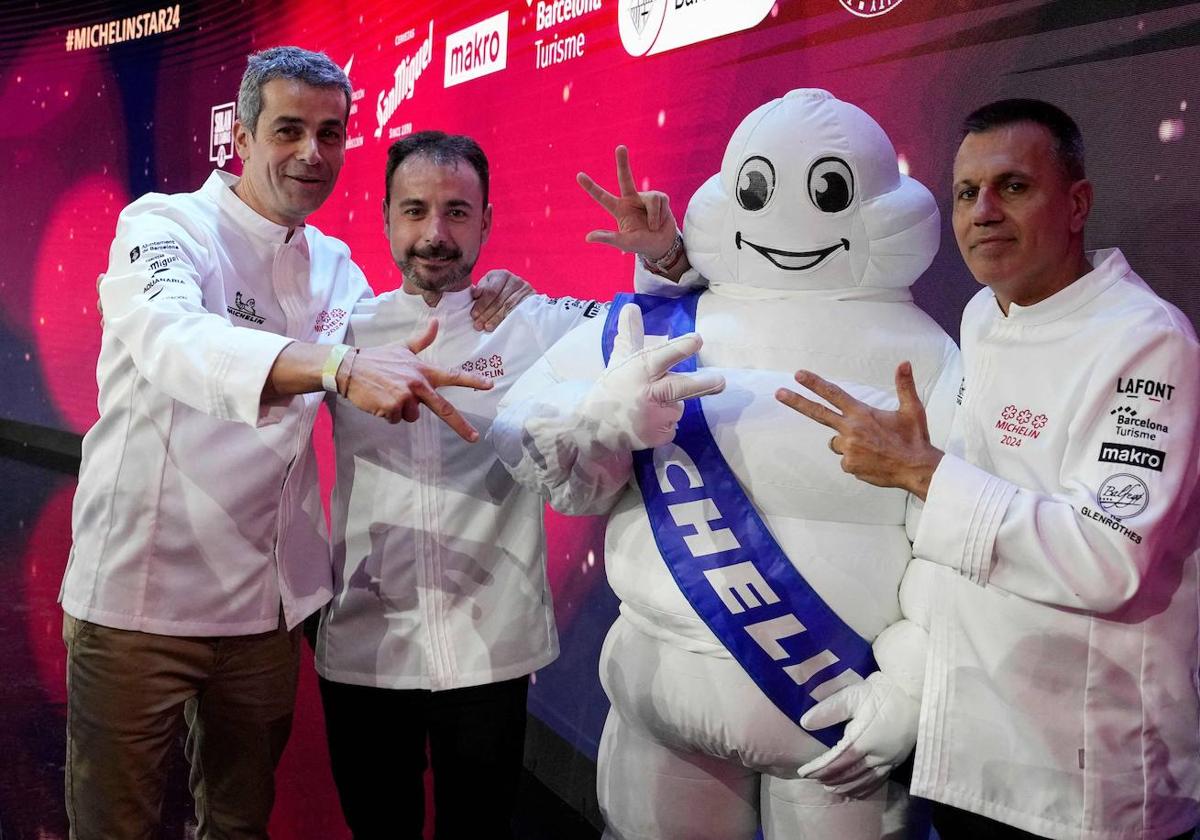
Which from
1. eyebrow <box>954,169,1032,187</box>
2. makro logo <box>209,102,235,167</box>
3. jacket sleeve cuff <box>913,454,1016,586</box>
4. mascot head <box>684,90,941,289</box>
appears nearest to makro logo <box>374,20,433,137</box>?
makro logo <box>209,102,235,167</box>

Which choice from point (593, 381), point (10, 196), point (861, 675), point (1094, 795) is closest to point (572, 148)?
point (593, 381)

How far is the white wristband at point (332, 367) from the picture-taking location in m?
1.64

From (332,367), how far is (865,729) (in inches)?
39.9

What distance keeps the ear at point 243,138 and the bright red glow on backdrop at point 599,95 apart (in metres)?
1.27

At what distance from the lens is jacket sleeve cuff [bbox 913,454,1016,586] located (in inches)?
56.7

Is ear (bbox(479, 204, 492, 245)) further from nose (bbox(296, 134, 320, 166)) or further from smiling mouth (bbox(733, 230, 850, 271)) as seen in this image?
smiling mouth (bbox(733, 230, 850, 271))

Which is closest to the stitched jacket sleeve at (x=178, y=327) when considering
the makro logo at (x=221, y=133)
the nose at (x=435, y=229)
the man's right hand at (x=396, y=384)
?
the man's right hand at (x=396, y=384)

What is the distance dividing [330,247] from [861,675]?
149 centimetres

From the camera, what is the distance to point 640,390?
1771 millimetres

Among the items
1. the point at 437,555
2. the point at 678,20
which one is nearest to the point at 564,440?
the point at 437,555

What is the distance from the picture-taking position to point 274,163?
7.22ft

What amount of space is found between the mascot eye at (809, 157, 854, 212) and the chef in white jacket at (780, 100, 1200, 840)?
0.98 ft

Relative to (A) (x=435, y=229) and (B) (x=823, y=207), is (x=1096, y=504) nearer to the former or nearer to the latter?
(B) (x=823, y=207)

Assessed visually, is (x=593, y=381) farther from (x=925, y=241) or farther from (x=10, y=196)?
(x=10, y=196)
